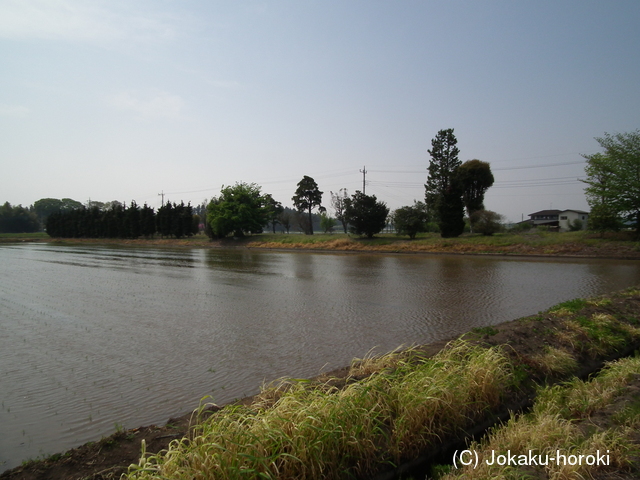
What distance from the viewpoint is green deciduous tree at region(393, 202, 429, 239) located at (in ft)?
129

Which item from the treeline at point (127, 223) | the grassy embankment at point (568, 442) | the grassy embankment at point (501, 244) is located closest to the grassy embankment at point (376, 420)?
the grassy embankment at point (568, 442)

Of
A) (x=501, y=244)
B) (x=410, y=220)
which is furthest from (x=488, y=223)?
(x=410, y=220)

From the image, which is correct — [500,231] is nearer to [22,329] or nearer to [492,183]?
[492,183]

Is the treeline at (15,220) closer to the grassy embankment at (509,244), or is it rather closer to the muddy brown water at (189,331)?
the grassy embankment at (509,244)

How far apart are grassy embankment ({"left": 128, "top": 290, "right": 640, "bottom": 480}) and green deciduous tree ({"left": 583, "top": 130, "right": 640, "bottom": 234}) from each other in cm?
3120

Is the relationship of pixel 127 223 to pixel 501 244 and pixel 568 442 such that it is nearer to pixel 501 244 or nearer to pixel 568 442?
pixel 501 244

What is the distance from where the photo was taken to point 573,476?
3.02 meters

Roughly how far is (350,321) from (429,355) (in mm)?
3706

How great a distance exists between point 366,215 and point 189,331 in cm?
3443

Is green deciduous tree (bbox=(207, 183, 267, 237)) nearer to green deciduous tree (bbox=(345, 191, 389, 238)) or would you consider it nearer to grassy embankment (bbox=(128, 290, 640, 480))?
green deciduous tree (bbox=(345, 191, 389, 238))

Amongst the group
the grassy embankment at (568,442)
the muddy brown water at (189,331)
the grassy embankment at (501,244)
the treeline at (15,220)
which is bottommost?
the muddy brown water at (189,331)

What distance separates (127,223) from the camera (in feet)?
228

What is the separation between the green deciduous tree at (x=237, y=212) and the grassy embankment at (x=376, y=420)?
48.6m

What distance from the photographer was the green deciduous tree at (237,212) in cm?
5253
